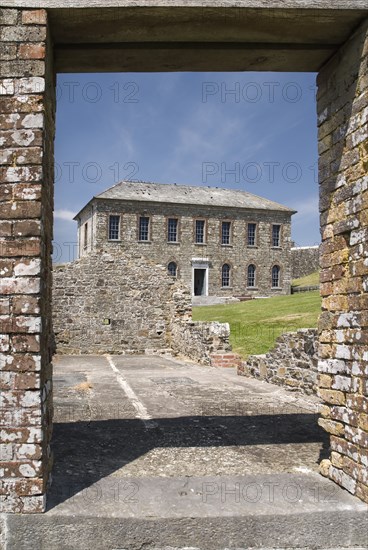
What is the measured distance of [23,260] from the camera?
335cm

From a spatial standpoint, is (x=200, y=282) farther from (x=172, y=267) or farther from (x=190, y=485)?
(x=190, y=485)

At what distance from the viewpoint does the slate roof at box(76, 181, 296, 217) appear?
40594 millimetres

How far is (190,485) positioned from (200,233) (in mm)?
39195

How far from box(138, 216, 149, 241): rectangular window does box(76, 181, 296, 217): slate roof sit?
1614 mm

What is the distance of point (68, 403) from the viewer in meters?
7.05

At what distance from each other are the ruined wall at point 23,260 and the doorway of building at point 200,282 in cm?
3942

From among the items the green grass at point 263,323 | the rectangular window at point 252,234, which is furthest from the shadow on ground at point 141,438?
the rectangular window at point 252,234

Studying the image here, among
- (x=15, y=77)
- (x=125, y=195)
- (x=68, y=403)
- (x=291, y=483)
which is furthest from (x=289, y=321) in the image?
(x=125, y=195)

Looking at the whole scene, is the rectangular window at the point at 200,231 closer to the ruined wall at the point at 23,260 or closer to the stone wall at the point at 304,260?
the stone wall at the point at 304,260

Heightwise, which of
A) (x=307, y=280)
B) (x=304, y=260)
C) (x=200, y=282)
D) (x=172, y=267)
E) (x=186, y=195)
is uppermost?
(x=186, y=195)

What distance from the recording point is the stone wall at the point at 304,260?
52.2 m

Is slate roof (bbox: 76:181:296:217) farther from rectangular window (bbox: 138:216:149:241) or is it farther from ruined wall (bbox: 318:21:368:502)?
ruined wall (bbox: 318:21:368:502)

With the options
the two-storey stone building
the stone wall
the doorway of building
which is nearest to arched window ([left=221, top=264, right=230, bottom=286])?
the two-storey stone building

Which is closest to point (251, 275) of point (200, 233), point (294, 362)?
point (200, 233)
